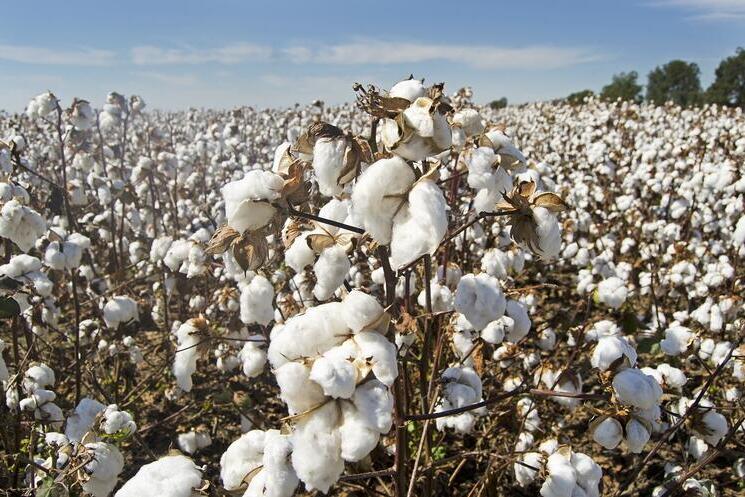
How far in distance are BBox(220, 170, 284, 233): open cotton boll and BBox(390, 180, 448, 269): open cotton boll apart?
32 cm

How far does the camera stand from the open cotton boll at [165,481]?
135 cm

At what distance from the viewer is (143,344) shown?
17.6ft

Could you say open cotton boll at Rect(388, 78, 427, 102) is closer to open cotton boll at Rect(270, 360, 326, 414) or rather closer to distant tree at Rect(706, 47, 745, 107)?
open cotton boll at Rect(270, 360, 326, 414)

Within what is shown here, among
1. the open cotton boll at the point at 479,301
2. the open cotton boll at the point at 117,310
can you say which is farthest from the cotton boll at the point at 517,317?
the open cotton boll at the point at 117,310

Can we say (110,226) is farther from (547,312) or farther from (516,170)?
(516,170)

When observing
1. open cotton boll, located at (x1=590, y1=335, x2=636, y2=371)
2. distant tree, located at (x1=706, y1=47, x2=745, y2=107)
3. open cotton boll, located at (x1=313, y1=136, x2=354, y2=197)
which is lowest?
open cotton boll, located at (x1=590, y1=335, x2=636, y2=371)

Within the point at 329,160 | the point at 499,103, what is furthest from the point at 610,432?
the point at 499,103

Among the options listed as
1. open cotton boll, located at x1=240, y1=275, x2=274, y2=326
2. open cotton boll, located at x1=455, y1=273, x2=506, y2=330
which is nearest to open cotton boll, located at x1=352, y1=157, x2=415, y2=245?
open cotton boll, located at x1=455, y1=273, x2=506, y2=330

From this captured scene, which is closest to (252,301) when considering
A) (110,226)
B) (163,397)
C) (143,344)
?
(163,397)

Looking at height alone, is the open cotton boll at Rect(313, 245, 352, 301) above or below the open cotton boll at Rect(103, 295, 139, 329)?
above

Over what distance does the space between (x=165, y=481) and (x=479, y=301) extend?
1002 millimetres

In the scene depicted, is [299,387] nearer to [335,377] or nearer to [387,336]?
[335,377]

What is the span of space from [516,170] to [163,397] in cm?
357

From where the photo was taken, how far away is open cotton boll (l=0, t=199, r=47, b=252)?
107 inches
